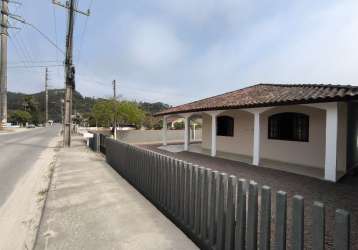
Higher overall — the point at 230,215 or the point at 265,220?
the point at 265,220

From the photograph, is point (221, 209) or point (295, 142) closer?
point (221, 209)

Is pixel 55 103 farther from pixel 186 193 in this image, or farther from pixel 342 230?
pixel 342 230

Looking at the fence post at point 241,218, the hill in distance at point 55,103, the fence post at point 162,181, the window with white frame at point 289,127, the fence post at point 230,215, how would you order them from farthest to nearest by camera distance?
the hill in distance at point 55,103
the window with white frame at point 289,127
the fence post at point 162,181
the fence post at point 230,215
the fence post at point 241,218

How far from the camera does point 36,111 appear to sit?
110m

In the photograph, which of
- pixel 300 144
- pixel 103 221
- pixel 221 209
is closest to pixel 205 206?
pixel 221 209

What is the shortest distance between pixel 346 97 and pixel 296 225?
708 centimetres

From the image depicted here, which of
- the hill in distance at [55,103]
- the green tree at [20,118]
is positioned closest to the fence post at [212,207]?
the hill in distance at [55,103]

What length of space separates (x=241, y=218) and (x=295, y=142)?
A: 10022mm

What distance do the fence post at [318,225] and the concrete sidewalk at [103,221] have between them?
215cm

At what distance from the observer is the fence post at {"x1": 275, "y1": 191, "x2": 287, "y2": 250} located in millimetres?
2699

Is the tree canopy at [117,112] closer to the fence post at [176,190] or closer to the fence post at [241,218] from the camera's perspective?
the fence post at [176,190]

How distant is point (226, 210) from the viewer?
3.59 meters

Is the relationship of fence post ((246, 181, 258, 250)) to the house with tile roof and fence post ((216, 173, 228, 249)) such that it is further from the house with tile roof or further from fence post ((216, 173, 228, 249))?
the house with tile roof

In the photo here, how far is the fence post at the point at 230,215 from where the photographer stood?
348cm
